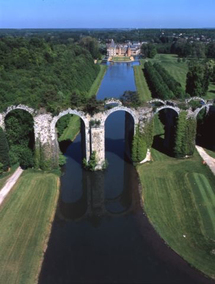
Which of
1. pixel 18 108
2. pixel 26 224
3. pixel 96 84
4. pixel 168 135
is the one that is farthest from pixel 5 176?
pixel 96 84

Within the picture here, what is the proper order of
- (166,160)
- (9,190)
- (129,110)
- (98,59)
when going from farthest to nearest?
1. (98,59)
2. (166,160)
3. (129,110)
4. (9,190)

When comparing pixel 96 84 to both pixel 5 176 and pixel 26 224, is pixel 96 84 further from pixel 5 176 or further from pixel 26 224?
pixel 26 224

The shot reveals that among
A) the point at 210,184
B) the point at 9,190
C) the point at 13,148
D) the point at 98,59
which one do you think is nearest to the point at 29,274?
the point at 9,190

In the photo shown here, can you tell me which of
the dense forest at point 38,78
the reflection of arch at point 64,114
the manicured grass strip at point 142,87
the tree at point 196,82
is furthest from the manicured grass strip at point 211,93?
the reflection of arch at point 64,114

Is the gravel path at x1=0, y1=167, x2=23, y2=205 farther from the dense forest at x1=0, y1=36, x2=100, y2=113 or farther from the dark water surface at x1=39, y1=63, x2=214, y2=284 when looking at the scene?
the dense forest at x1=0, y1=36, x2=100, y2=113

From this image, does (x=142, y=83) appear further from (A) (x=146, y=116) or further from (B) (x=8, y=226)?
(B) (x=8, y=226)
